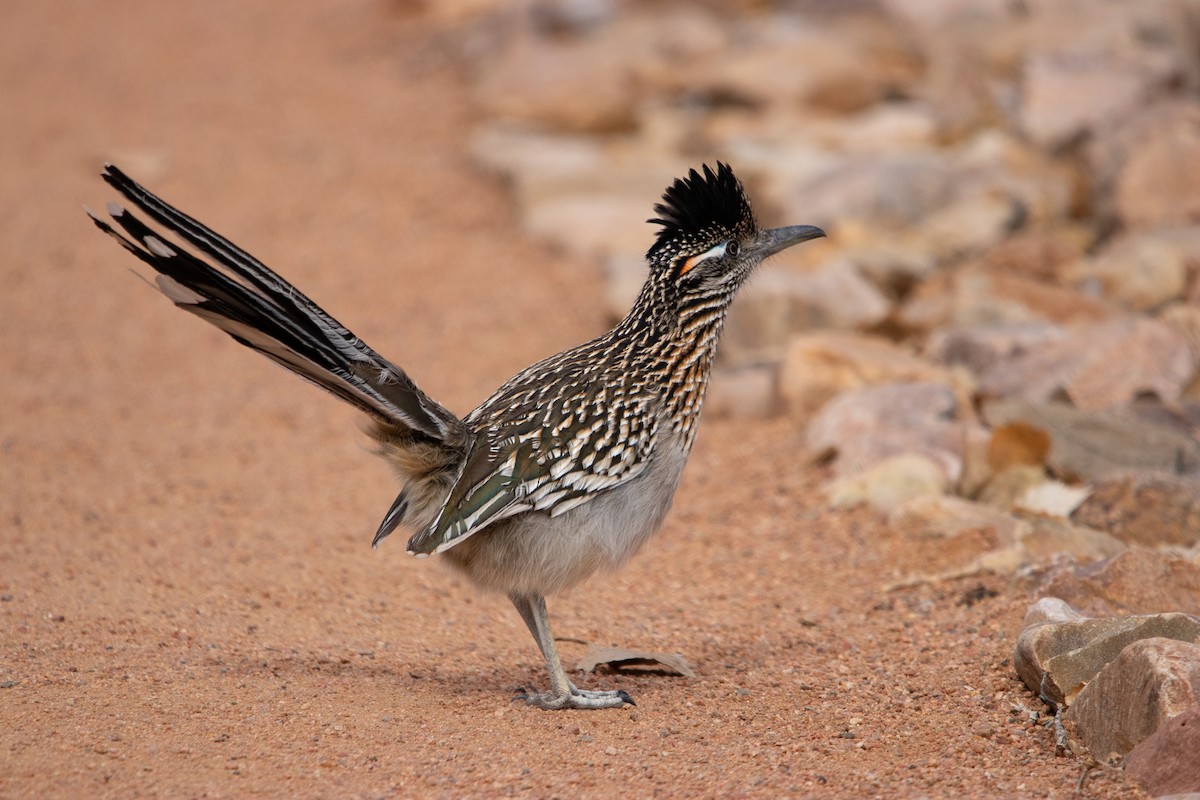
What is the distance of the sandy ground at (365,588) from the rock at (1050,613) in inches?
10.9

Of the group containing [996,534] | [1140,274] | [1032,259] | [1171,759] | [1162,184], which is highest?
[1162,184]

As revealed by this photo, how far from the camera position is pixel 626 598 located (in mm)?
7480

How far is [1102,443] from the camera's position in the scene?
8188mm

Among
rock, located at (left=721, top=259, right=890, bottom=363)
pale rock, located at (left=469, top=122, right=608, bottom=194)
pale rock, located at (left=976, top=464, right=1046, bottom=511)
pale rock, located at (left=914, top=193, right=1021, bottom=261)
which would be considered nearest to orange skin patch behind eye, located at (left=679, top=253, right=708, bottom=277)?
pale rock, located at (left=976, top=464, right=1046, bottom=511)

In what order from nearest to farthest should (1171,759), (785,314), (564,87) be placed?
(1171,759) → (785,314) → (564,87)

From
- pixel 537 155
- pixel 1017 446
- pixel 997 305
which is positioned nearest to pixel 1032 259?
pixel 997 305

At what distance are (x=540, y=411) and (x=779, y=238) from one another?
1.47 meters

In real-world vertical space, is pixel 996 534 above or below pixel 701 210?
below

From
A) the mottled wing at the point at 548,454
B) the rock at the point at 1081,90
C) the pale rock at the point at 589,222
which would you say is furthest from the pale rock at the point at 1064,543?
the rock at the point at 1081,90

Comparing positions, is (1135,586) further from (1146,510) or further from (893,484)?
(893,484)

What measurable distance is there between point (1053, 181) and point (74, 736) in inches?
415

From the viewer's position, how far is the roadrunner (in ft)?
16.5

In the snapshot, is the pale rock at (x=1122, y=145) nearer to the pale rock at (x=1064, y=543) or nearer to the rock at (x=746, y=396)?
the rock at (x=746, y=396)

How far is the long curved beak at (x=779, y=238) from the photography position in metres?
6.45
